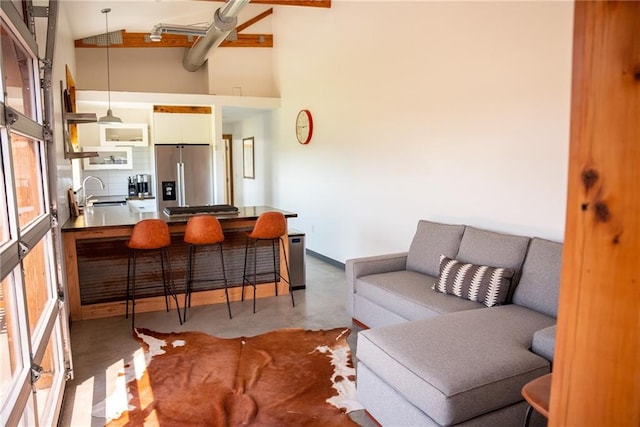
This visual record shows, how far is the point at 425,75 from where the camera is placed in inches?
165

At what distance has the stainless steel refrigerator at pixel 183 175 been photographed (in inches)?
277

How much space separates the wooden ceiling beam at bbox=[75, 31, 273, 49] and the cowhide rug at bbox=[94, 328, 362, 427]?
5.32 meters

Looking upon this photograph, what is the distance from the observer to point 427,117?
4188mm

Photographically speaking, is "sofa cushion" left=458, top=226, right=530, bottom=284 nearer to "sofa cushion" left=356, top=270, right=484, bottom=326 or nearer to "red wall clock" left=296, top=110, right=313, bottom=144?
"sofa cushion" left=356, top=270, right=484, bottom=326

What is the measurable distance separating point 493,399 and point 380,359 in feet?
1.84

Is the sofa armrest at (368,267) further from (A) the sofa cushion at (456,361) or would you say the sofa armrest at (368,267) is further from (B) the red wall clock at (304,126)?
(B) the red wall clock at (304,126)

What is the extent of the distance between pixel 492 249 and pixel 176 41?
21.5ft

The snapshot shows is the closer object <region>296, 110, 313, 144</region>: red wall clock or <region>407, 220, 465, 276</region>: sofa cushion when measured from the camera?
<region>407, 220, 465, 276</region>: sofa cushion

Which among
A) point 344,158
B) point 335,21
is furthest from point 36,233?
point 335,21

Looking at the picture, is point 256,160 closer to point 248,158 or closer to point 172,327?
point 248,158

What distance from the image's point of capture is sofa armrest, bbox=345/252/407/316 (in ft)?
12.5

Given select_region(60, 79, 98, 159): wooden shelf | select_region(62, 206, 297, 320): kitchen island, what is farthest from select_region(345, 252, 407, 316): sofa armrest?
select_region(60, 79, 98, 159): wooden shelf

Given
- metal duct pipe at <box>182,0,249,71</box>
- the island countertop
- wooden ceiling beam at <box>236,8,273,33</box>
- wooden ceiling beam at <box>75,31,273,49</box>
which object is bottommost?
the island countertop

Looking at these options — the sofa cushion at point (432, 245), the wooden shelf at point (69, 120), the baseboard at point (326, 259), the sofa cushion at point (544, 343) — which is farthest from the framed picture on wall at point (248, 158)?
the sofa cushion at point (544, 343)
